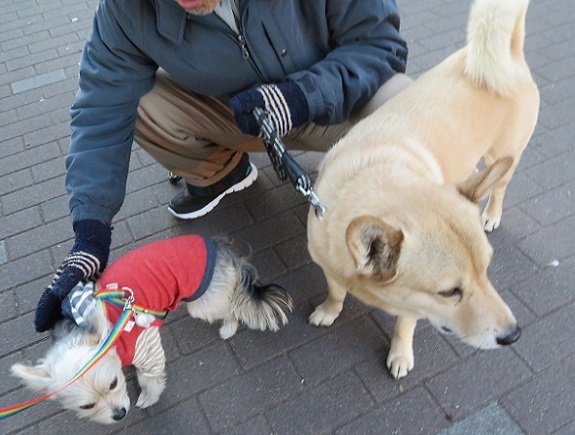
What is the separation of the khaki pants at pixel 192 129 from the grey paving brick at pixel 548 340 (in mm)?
1515

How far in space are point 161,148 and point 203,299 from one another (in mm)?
1173

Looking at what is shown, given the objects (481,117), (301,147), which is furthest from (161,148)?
(481,117)

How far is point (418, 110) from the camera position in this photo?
2393mm

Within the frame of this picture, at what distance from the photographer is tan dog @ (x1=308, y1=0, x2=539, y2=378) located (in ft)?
5.72

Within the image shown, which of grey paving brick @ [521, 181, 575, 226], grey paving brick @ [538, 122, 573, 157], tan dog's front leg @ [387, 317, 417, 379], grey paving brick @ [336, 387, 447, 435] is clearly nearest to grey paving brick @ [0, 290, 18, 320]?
grey paving brick @ [336, 387, 447, 435]

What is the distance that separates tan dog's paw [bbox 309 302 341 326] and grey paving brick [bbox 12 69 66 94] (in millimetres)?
4034

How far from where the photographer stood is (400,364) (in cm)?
236

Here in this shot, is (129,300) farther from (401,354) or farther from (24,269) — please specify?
(24,269)

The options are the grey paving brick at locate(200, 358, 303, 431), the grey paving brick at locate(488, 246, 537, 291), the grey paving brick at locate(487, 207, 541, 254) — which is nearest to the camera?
the grey paving brick at locate(200, 358, 303, 431)

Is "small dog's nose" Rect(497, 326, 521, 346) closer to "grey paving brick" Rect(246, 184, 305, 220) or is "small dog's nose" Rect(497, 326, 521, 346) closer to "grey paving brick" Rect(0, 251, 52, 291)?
"grey paving brick" Rect(246, 184, 305, 220)

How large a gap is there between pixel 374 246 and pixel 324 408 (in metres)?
1.04

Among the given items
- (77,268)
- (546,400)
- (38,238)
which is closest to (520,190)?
(546,400)

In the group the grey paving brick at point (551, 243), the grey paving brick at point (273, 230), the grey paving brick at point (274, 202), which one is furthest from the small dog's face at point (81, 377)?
the grey paving brick at point (551, 243)

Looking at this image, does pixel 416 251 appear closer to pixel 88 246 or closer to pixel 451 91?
pixel 451 91
